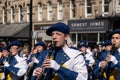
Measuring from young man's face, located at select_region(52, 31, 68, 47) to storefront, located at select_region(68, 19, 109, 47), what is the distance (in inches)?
904

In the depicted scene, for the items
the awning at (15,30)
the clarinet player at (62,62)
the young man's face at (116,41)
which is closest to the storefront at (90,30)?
the awning at (15,30)

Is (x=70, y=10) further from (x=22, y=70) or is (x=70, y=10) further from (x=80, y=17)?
(x=22, y=70)

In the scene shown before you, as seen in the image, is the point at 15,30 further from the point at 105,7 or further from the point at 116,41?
the point at 116,41

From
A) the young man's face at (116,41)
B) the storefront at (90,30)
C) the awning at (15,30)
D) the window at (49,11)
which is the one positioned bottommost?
the awning at (15,30)

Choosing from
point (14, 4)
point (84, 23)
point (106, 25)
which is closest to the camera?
point (106, 25)

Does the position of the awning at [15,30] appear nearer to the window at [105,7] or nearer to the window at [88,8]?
the window at [88,8]

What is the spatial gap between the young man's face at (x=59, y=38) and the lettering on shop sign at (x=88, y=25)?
23.1 m

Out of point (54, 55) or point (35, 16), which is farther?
point (35, 16)

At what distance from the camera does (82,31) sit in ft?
101

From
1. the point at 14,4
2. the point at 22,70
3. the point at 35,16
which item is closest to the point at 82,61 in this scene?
the point at 22,70

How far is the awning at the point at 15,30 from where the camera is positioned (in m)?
37.9

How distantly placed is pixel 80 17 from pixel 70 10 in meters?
1.49

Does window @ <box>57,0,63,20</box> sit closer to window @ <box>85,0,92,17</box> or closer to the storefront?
the storefront

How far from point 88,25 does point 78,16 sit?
151cm
